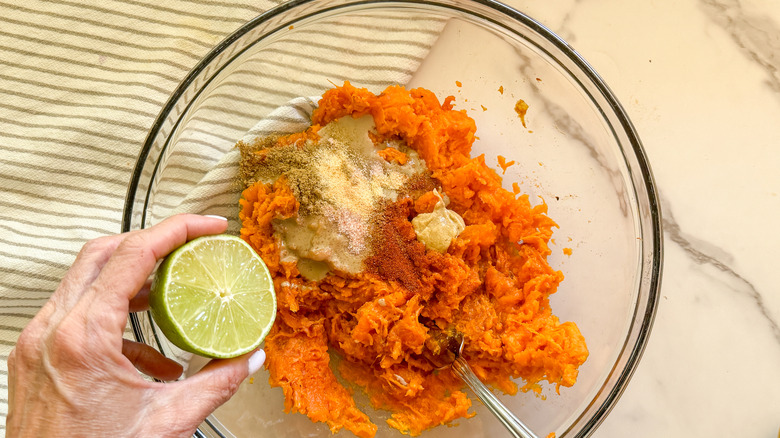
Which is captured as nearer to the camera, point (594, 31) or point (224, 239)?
point (224, 239)

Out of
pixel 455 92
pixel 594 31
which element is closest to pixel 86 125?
Result: pixel 455 92

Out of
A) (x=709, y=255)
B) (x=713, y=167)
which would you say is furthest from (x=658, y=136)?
(x=709, y=255)

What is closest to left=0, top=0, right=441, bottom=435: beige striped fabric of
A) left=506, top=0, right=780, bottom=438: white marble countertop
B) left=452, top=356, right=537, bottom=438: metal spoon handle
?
left=506, top=0, right=780, bottom=438: white marble countertop

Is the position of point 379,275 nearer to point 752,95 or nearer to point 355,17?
point 355,17

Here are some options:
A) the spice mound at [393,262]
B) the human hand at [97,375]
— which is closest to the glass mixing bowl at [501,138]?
the spice mound at [393,262]

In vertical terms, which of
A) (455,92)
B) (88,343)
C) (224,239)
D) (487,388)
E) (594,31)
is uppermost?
(594,31)

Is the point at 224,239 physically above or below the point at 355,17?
below

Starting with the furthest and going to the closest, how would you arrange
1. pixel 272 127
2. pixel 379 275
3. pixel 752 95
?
pixel 752 95
pixel 272 127
pixel 379 275

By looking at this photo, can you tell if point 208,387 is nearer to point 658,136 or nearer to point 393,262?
point 393,262
